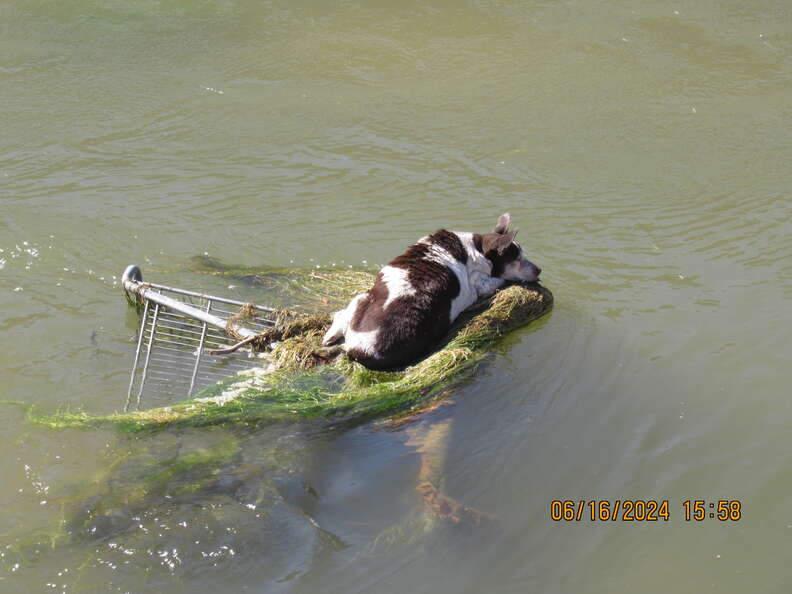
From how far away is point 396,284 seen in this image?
529 cm

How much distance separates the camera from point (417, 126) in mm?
10141

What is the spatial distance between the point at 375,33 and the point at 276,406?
29.9 ft

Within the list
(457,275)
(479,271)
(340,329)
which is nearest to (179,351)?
(340,329)

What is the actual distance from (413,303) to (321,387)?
0.80 metres

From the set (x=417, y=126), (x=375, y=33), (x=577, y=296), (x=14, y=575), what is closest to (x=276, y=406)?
(x=14, y=575)

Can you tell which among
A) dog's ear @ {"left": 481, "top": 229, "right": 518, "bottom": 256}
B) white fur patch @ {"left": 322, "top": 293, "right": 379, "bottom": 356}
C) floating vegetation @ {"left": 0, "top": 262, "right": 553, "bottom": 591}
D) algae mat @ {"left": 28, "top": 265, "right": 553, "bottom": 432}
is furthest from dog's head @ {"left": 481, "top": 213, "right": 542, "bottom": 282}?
white fur patch @ {"left": 322, "top": 293, "right": 379, "bottom": 356}

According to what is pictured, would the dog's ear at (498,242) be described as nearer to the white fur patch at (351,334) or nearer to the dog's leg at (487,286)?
the dog's leg at (487,286)

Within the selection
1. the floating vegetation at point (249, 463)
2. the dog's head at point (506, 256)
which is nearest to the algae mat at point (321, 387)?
the floating vegetation at point (249, 463)

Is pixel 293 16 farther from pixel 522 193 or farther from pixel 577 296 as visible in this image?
pixel 577 296

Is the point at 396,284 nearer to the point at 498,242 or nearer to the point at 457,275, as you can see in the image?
the point at 457,275

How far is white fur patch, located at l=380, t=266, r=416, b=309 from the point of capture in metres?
5.22

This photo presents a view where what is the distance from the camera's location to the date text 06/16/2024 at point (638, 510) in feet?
14.8

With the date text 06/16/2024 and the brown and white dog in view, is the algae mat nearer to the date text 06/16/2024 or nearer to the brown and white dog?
the brown and white dog

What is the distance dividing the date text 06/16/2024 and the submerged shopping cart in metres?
2.10
